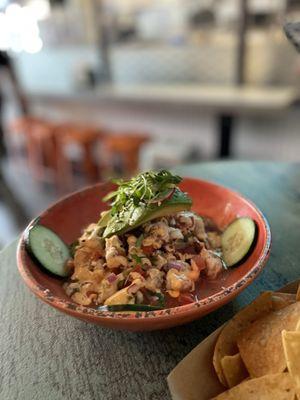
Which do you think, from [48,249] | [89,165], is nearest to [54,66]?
[89,165]

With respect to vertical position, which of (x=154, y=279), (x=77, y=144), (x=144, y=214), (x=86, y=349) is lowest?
(x=77, y=144)

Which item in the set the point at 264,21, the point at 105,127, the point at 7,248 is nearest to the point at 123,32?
the point at 105,127

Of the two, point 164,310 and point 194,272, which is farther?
point 194,272

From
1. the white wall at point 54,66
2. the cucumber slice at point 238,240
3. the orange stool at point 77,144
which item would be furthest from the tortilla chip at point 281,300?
the white wall at point 54,66

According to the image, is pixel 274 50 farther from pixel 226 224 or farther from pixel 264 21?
pixel 226 224

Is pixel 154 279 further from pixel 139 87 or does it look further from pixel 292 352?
pixel 139 87

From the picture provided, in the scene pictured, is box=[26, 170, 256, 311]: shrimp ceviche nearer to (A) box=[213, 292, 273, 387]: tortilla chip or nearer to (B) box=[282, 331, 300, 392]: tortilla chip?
(A) box=[213, 292, 273, 387]: tortilla chip
